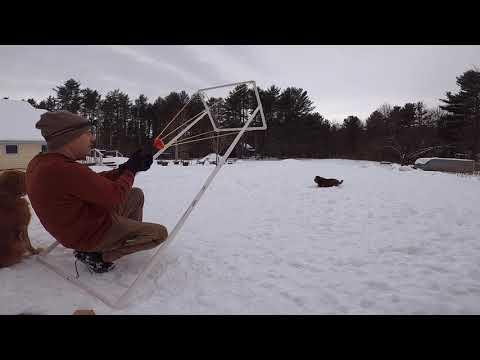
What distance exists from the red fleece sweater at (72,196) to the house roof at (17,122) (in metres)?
19.1

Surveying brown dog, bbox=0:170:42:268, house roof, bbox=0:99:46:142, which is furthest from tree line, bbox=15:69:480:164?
brown dog, bbox=0:170:42:268

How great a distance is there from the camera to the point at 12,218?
2.40 m

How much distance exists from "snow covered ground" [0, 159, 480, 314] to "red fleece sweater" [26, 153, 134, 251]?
0.47 metres

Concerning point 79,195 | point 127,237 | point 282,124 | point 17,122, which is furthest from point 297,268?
point 282,124

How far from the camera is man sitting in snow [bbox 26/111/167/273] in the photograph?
1866 mm

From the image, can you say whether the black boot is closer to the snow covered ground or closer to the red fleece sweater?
the snow covered ground

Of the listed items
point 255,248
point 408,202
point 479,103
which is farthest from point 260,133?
point 255,248

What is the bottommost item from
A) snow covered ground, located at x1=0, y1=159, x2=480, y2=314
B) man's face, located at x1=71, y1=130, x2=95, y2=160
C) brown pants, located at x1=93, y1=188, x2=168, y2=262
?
snow covered ground, located at x1=0, y1=159, x2=480, y2=314

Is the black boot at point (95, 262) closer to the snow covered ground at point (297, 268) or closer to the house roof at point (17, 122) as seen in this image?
the snow covered ground at point (297, 268)

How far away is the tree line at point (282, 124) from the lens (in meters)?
30.1

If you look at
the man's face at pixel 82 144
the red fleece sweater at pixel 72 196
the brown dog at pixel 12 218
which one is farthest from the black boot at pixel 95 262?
the man's face at pixel 82 144

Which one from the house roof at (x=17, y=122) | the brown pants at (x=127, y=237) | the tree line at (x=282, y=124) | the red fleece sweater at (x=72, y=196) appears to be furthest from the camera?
the tree line at (x=282, y=124)

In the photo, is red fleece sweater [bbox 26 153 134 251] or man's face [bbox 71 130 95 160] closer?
red fleece sweater [bbox 26 153 134 251]

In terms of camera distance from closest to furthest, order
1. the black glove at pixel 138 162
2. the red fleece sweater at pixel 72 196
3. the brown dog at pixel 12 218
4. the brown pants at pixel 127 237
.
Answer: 1. the red fleece sweater at pixel 72 196
2. the black glove at pixel 138 162
3. the brown pants at pixel 127 237
4. the brown dog at pixel 12 218
